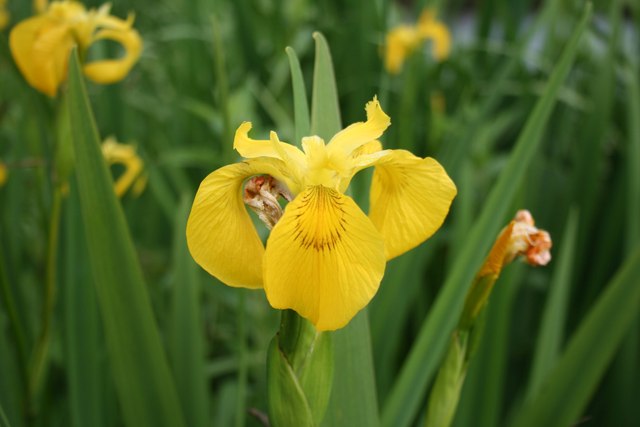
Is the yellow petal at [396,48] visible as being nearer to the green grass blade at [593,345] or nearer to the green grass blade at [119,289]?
the green grass blade at [593,345]

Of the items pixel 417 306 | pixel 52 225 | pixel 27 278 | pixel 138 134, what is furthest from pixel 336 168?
pixel 138 134

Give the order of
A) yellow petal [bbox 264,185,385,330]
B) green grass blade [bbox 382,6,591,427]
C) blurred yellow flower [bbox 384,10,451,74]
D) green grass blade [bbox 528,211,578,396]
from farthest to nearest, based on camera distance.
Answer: blurred yellow flower [bbox 384,10,451,74], green grass blade [bbox 528,211,578,396], green grass blade [bbox 382,6,591,427], yellow petal [bbox 264,185,385,330]

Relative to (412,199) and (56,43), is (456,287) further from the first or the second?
(56,43)

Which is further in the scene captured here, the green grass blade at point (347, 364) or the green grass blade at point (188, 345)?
the green grass blade at point (188, 345)

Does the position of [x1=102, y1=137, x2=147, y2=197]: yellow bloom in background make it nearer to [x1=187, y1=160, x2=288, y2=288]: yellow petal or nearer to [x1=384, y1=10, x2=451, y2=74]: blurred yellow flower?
[x1=187, y1=160, x2=288, y2=288]: yellow petal

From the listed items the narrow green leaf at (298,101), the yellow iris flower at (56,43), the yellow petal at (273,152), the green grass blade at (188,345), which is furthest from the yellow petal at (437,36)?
the yellow petal at (273,152)

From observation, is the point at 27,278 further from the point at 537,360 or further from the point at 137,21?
the point at 137,21

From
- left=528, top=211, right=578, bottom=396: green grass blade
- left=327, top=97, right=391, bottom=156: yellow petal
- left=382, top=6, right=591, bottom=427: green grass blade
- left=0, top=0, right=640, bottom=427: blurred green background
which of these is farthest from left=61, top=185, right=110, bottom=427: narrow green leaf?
left=528, top=211, right=578, bottom=396: green grass blade
